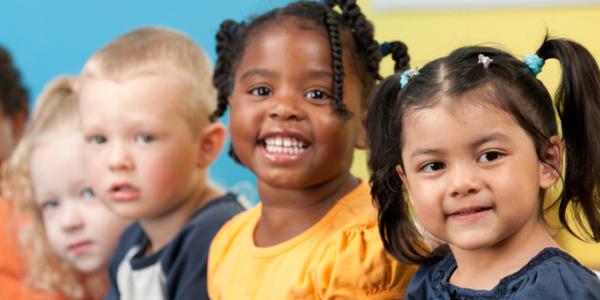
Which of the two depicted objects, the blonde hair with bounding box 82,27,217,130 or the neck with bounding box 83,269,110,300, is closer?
the blonde hair with bounding box 82,27,217,130

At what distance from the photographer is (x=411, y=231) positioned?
175cm

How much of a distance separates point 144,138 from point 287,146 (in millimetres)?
499

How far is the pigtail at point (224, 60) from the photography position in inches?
81.7

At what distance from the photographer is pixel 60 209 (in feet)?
8.50

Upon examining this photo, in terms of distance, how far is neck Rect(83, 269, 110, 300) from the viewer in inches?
105

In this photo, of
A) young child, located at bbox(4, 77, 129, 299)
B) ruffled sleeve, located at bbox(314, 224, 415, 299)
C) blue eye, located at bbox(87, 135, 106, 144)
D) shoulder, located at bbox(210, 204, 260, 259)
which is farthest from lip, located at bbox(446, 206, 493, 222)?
young child, located at bbox(4, 77, 129, 299)

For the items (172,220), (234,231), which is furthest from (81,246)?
(234,231)

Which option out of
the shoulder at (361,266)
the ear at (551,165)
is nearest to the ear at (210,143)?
the shoulder at (361,266)

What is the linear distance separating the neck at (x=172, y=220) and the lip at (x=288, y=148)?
506mm

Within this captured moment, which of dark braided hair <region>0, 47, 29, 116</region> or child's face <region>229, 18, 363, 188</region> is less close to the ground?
child's face <region>229, 18, 363, 188</region>

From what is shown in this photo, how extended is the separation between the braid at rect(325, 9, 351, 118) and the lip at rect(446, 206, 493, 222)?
0.44 meters

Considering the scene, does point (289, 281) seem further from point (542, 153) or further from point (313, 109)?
point (542, 153)

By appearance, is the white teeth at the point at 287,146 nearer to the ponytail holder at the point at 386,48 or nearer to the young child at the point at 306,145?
the young child at the point at 306,145

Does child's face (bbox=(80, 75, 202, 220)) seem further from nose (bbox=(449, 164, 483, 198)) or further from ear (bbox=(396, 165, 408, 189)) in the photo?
nose (bbox=(449, 164, 483, 198))
